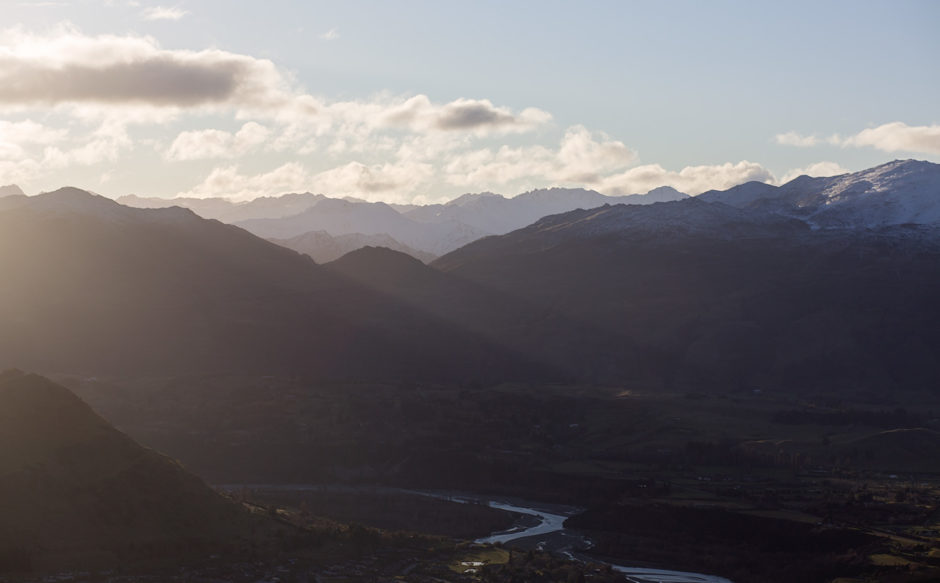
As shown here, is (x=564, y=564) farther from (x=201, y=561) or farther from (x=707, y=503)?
(x=707, y=503)

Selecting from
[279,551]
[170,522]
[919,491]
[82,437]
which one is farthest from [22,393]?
[919,491]

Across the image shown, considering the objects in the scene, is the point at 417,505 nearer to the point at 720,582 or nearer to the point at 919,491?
the point at 720,582

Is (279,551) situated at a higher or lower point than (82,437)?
lower

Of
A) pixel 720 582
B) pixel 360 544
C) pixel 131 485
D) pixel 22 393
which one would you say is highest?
pixel 22 393

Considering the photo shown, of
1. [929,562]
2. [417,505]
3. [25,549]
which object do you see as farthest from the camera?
[417,505]

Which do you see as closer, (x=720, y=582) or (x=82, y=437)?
(x=82, y=437)

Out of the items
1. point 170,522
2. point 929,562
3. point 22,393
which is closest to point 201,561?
point 170,522

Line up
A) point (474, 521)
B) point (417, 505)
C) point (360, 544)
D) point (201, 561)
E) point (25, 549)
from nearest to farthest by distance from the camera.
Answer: point (25, 549), point (201, 561), point (360, 544), point (474, 521), point (417, 505)
